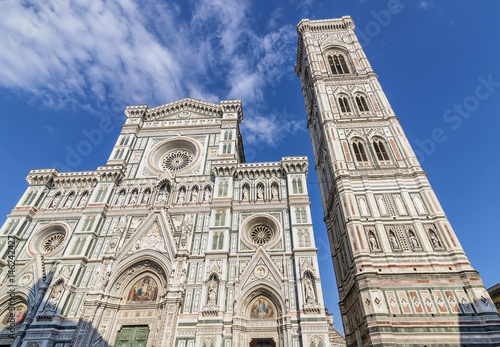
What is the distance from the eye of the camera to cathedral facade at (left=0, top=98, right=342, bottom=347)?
53.6 feet

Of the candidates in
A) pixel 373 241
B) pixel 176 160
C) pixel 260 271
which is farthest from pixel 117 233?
pixel 373 241

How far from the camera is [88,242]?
19922 millimetres

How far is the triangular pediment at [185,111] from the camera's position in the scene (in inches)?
1156

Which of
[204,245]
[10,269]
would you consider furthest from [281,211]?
[10,269]

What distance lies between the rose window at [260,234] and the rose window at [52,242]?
13.9m

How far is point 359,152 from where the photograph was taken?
23547 mm

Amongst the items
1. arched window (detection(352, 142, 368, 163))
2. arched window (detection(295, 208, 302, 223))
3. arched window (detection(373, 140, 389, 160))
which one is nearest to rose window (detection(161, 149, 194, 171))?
arched window (detection(295, 208, 302, 223))

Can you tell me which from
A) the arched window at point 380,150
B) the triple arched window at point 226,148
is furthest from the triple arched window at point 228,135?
the arched window at point 380,150

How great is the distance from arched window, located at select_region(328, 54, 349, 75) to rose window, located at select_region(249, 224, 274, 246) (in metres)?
19.8

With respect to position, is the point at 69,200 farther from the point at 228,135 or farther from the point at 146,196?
the point at 228,135

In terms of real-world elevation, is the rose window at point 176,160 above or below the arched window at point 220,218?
above

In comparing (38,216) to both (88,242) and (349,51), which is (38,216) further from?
(349,51)

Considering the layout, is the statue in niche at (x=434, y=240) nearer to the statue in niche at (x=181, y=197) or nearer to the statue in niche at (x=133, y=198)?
the statue in niche at (x=181, y=197)

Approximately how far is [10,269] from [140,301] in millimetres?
8983
